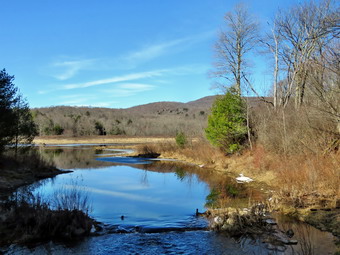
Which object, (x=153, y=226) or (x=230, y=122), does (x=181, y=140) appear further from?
(x=153, y=226)

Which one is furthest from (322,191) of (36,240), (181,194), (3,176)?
(3,176)

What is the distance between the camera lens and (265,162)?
2038 cm

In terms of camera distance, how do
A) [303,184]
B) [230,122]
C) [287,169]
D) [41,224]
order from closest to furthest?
[41,224]
[303,184]
[287,169]
[230,122]

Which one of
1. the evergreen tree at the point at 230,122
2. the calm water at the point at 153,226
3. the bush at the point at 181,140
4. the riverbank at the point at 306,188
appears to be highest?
the evergreen tree at the point at 230,122

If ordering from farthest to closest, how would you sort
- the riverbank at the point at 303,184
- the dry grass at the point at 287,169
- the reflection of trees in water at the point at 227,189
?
the reflection of trees in water at the point at 227,189, the dry grass at the point at 287,169, the riverbank at the point at 303,184

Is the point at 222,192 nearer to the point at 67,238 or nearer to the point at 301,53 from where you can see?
the point at 67,238

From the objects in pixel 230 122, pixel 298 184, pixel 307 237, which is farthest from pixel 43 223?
pixel 230 122

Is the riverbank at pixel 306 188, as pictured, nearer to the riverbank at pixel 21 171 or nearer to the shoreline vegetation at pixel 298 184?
the shoreline vegetation at pixel 298 184

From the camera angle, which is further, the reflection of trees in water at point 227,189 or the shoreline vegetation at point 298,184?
the reflection of trees in water at point 227,189

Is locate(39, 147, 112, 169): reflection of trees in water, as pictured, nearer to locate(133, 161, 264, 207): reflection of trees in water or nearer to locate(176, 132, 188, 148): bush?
locate(133, 161, 264, 207): reflection of trees in water

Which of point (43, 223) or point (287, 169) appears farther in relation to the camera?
point (287, 169)

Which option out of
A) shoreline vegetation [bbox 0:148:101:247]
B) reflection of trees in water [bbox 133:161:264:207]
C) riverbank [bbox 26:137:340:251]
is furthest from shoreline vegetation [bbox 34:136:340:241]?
shoreline vegetation [bbox 0:148:101:247]

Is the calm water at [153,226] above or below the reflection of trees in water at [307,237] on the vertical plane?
below

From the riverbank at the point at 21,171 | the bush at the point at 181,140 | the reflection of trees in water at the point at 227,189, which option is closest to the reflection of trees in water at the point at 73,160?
the riverbank at the point at 21,171
